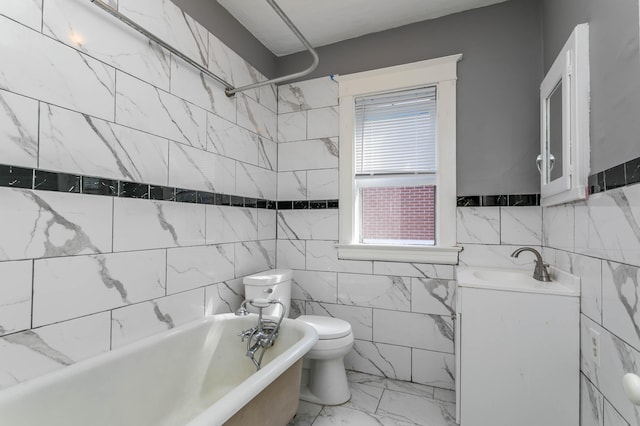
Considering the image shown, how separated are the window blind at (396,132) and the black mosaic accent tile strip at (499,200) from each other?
332 mm

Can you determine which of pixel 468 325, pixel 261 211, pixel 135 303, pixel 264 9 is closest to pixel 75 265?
pixel 135 303

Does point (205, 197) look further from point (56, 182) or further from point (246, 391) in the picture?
point (246, 391)

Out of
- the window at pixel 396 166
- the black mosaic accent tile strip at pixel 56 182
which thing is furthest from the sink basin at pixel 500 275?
the black mosaic accent tile strip at pixel 56 182

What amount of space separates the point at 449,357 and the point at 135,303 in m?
2.07

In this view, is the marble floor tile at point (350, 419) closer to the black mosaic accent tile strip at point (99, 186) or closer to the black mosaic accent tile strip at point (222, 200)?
the black mosaic accent tile strip at point (222, 200)

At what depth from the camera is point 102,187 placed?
4.89 ft

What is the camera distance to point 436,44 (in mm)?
2416

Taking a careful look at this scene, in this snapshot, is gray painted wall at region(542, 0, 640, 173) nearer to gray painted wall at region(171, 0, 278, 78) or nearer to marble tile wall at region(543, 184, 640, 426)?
marble tile wall at region(543, 184, 640, 426)

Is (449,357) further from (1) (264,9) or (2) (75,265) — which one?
(1) (264,9)

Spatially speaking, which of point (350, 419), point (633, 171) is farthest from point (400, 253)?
point (633, 171)

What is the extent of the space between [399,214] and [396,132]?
664 mm

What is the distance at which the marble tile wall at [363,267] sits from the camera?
89.9 inches

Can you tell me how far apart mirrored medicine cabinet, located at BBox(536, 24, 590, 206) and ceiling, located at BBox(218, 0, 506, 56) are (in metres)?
1.00

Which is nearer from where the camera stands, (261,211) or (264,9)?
(264,9)
